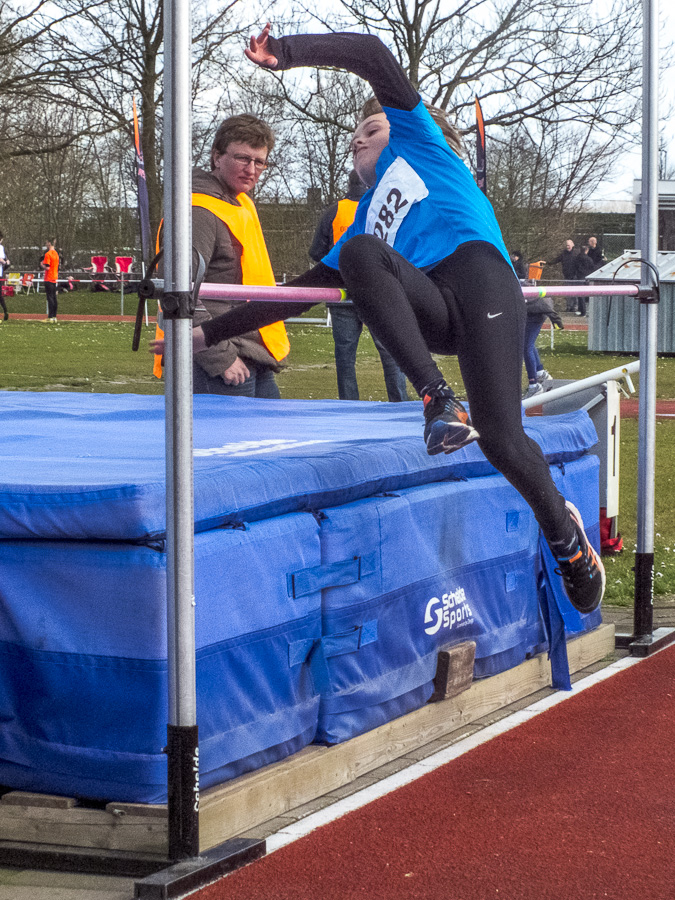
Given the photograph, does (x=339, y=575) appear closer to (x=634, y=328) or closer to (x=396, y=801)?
(x=396, y=801)

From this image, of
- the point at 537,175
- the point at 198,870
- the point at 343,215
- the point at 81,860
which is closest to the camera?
the point at 198,870

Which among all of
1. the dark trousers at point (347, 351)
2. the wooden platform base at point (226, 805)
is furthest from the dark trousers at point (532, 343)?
the wooden platform base at point (226, 805)

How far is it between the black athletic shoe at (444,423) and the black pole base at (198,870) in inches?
36.2

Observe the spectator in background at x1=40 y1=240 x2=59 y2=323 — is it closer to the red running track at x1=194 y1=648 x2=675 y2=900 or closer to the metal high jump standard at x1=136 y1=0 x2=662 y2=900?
the red running track at x1=194 y1=648 x2=675 y2=900

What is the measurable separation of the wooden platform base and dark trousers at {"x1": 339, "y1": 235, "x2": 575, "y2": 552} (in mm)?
745

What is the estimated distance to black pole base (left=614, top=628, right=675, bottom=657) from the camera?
4.24 metres

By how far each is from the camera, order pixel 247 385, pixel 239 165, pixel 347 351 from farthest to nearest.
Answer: pixel 347 351 < pixel 247 385 < pixel 239 165

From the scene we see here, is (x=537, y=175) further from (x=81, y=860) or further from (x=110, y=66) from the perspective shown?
(x=81, y=860)

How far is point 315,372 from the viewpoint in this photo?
15.1 meters

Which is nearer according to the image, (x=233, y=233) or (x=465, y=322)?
(x=465, y=322)

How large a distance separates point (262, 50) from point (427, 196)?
610 mm

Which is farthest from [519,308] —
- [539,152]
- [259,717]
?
[539,152]

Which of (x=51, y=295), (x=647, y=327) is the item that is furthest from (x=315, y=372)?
(x=51, y=295)

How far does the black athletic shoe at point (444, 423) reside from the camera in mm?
2719
